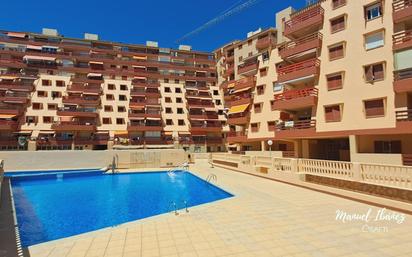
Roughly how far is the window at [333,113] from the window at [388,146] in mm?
3875

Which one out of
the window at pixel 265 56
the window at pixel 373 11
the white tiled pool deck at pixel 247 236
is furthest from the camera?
the window at pixel 265 56

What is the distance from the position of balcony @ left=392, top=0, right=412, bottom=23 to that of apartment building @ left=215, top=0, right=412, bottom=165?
0.07 m

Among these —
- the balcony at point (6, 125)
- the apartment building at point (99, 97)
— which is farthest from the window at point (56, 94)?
the balcony at point (6, 125)

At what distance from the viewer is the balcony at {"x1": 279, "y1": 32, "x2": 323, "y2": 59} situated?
92.2ft

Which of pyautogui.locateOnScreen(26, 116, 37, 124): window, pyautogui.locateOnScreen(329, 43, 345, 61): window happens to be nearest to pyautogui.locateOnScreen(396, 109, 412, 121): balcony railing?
pyautogui.locateOnScreen(329, 43, 345, 61): window

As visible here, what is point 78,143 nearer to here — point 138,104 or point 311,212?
point 138,104

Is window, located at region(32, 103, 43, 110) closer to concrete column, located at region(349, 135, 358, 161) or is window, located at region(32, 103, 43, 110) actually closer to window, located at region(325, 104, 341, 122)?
window, located at region(325, 104, 341, 122)

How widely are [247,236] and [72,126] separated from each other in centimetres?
5391

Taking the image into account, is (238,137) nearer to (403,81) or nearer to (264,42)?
(264,42)

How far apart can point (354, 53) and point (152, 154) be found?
2919 centimetres

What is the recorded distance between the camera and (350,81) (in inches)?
977

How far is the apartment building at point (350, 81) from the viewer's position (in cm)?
2117

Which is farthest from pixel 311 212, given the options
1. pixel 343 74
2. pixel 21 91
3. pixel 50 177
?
pixel 21 91

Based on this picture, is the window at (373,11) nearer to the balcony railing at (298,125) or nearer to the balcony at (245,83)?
the balcony railing at (298,125)
